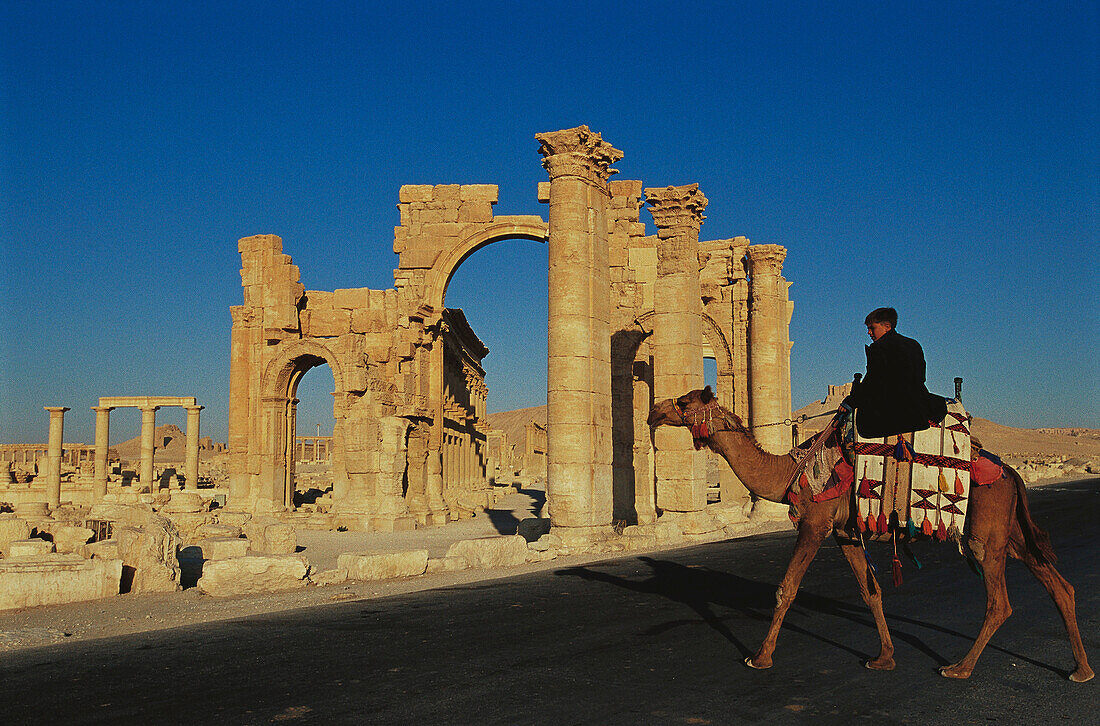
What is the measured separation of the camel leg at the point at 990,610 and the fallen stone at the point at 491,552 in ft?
27.2

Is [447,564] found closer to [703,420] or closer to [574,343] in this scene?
[574,343]

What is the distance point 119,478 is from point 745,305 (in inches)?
1291

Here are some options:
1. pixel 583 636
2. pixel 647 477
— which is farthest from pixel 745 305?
pixel 583 636

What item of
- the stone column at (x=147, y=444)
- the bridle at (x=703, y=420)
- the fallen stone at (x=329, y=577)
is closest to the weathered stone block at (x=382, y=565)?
the fallen stone at (x=329, y=577)

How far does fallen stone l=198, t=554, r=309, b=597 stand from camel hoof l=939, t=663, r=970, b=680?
8352mm

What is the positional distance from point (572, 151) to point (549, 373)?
4459 millimetres

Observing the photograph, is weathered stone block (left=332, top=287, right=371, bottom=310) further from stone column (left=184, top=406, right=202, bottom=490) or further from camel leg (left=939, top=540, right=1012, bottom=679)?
camel leg (left=939, top=540, right=1012, bottom=679)

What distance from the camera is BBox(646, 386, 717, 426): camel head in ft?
23.1

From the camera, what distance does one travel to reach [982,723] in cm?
493

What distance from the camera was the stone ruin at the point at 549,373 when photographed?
16.2 metres

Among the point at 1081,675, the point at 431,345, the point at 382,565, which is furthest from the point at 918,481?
the point at 431,345

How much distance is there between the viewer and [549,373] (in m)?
16.2

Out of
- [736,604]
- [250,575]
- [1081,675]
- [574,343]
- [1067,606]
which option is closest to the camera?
[1081,675]

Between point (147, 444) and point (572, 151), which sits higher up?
point (572, 151)
